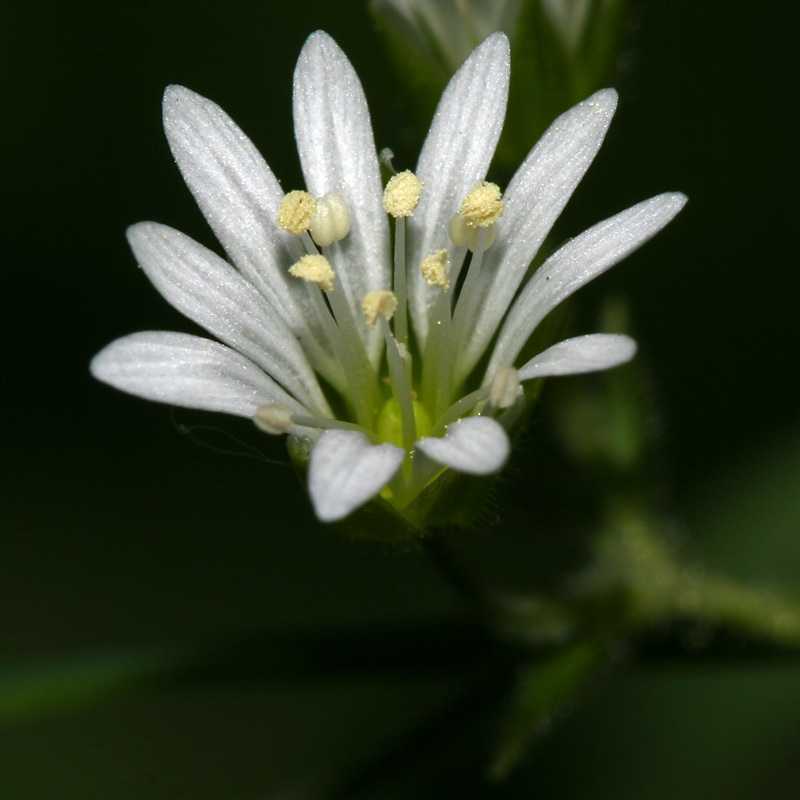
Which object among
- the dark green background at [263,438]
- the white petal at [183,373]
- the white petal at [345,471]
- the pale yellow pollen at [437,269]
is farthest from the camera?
the dark green background at [263,438]

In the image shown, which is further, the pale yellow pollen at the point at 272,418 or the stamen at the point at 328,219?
the stamen at the point at 328,219

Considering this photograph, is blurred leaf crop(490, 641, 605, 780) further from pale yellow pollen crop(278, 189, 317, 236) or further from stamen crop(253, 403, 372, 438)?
pale yellow pollen crop(278, 189, 317, 236)

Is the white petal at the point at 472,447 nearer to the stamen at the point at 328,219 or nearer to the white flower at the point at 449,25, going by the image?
the stamen at the point at 328,219

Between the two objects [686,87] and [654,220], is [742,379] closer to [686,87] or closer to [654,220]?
[686,87]

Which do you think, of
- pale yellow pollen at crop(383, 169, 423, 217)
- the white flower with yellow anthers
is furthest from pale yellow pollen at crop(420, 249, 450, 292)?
pale yellow pollen at crop(383, 169, 423, 217)

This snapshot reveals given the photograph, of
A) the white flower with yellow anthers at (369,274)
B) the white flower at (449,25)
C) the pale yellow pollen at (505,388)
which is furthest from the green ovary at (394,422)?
the white flower at (449,25)

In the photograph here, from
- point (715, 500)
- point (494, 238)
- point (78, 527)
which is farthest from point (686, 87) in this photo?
point (78, 527)

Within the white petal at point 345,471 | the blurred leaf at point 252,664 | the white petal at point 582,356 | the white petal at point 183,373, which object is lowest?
the blurred leaf at point 252,664
